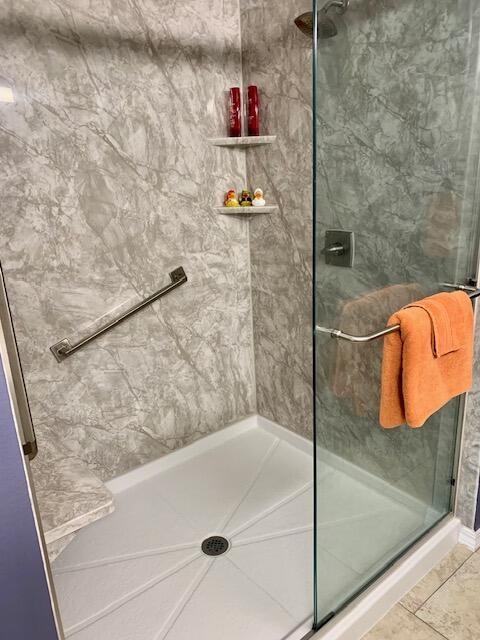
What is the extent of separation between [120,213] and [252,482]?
143cm

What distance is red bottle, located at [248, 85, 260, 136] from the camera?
7.46 feet

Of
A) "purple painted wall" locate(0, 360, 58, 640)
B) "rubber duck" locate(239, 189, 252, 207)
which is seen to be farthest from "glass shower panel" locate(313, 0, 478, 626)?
"rubber duck" locate(239, 189, 252, 207)

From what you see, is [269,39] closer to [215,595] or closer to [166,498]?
[166,498]

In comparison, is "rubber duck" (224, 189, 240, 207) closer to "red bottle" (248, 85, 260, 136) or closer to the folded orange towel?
"red bottle" (248, 85, 260, 136)

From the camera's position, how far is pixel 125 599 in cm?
167

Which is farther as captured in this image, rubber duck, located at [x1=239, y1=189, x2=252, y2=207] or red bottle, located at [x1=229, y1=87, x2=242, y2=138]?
rubber duck, located at [x1=239, y1=189, x2=252, y2=207]

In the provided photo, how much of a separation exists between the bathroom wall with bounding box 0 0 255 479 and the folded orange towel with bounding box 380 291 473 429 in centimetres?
130

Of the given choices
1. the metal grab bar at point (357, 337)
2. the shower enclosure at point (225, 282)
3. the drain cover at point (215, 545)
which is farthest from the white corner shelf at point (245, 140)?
the drain cover at point (215, 545)

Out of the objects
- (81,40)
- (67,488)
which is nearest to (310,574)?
(67,488)

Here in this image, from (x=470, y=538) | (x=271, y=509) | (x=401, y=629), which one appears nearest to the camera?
(x=401, y=629)

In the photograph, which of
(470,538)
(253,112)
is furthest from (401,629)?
(253,112)

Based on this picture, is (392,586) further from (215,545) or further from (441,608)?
(215,545)

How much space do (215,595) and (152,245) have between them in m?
1.48

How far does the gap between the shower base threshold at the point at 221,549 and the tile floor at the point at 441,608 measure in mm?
181
